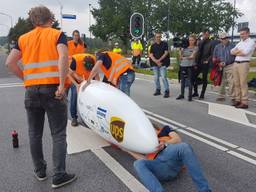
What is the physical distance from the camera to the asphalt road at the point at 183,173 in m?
3.85

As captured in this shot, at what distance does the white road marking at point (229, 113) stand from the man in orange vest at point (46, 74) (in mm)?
4280

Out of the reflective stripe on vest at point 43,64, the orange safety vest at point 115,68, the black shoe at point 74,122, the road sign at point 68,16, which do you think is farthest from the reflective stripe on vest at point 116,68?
the road sign at point 68,16

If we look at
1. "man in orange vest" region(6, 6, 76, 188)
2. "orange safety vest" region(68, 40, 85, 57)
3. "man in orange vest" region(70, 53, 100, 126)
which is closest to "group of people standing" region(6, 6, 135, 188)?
"man in orange vest" region(6, 6, 76, 188)

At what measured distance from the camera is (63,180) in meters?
3.87

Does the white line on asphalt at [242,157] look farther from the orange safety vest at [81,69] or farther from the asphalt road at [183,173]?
the orange safety vest at [81,69]

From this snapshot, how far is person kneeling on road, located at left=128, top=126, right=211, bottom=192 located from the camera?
3324mm

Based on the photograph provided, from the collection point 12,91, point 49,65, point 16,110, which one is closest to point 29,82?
point 49,65

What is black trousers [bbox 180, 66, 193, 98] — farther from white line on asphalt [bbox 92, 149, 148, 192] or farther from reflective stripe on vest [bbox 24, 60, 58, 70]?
reflective stripe on vest [bbox 24, 60, 58, 70]

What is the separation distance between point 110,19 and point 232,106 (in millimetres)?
55437

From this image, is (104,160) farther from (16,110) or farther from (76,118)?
(16,110)

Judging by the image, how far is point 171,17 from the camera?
167ft

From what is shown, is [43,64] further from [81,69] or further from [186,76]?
[186,76]

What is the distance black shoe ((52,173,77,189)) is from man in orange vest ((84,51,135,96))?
194 centimetres

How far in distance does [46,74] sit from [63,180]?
131 centimetres
